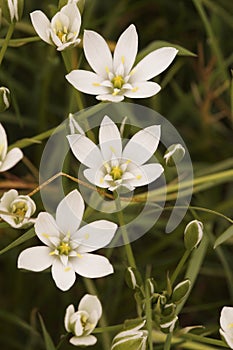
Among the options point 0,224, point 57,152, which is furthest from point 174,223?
point 0,224

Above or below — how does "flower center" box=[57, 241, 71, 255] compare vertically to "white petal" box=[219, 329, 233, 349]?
above

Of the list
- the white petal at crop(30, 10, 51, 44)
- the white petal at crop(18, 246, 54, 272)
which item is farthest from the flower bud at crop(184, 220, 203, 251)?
the white petal at crop(30, 10, 51, 44)

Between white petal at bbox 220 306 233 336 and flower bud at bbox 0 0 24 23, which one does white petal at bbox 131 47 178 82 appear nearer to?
flower bud at bbox 0 0 24 23

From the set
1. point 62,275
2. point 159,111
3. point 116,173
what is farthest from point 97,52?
point 159,111

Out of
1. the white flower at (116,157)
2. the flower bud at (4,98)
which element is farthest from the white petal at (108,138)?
the flower bud at (4,98)

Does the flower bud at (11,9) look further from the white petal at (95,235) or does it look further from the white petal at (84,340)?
the white petal at (84,340)

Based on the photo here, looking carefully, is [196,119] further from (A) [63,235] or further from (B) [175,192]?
(A) [63,235]
